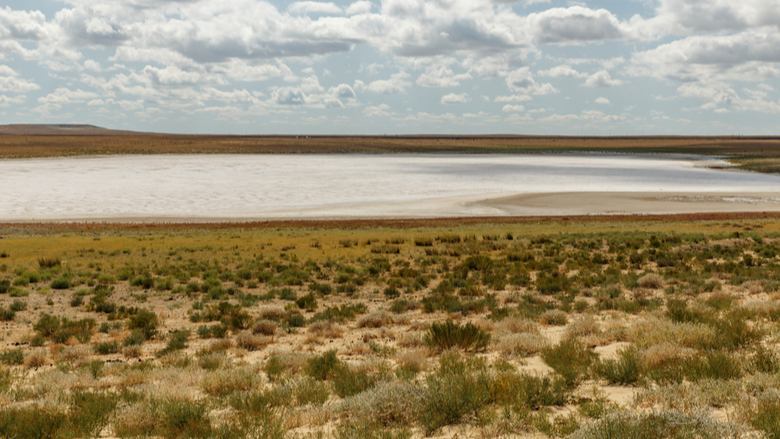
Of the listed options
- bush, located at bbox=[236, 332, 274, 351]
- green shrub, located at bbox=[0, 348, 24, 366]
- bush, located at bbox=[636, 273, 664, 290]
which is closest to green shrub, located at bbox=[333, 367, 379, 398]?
bush, located at bbox=[236, 332, 274, 351]

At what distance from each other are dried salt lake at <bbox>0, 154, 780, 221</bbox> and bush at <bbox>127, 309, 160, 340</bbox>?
34.6 meters

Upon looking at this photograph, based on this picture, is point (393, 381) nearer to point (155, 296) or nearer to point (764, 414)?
point (764, 414)

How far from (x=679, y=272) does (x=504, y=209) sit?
34.6m

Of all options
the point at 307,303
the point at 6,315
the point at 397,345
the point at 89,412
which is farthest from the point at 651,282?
the point at 6,315

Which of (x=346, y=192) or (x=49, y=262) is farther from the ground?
(x=346, y=192)

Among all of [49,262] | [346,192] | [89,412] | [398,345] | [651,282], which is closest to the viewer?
[89,412]

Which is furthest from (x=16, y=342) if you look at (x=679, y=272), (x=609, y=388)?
(x=679, y=272)

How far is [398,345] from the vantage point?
985cm

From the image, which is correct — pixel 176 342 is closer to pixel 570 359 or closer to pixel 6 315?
pixel 6 315

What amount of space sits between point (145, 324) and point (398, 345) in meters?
6.07

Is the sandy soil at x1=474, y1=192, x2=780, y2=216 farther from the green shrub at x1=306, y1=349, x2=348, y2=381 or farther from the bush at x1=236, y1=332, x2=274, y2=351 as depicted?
the green shrub at x1=306, y1=349, x2=348, y2=381

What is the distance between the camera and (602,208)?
170 feet

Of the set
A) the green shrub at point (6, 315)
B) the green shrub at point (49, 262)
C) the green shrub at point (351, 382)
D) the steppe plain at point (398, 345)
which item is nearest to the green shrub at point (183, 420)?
the steppe plain at point (398, 345)

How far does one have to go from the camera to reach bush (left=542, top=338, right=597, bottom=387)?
23.1 ft
